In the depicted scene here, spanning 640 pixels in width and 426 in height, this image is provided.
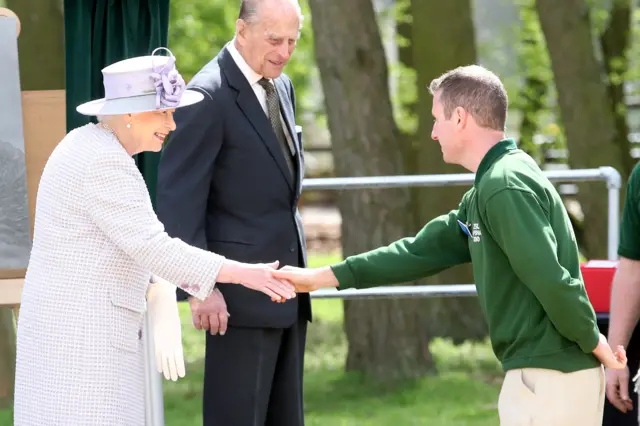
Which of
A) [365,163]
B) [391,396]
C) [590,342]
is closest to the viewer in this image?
[590,342]

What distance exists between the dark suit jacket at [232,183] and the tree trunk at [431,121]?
637 cm

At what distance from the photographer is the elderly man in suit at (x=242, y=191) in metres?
4.72

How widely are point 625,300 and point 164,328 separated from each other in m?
1.66

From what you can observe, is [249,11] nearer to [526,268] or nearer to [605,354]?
[526,268]

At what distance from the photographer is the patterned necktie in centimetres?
493

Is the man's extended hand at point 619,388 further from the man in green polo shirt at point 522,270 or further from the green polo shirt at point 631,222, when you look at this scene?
the man in green polo shirt at point 522,270

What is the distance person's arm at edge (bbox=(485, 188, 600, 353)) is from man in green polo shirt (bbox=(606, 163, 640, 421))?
78cm

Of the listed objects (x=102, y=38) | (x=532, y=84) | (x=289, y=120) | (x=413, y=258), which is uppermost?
(x=102, y=38)

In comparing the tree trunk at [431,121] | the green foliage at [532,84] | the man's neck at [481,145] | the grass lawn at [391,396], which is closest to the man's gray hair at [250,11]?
the man's neck at [481,145]

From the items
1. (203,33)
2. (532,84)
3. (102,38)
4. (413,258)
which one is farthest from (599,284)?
(203,33)

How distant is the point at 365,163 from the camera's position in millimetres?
9117

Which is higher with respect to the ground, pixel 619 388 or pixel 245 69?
pixel 245 69

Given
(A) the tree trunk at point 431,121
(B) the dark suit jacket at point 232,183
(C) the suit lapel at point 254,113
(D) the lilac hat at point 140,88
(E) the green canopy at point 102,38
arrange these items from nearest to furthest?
(D) the lilac hat at point 140,88 < (B) the dark suit jacket at point 232,183 < (C) the suit lapel at point 254,113 < (E) the green canopy at point 102,38 < (A) the tree trunk at point 431,121

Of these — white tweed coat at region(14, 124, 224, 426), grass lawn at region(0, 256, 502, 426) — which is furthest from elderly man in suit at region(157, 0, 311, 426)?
grass lawn at region(0, 256, 502, 426)
